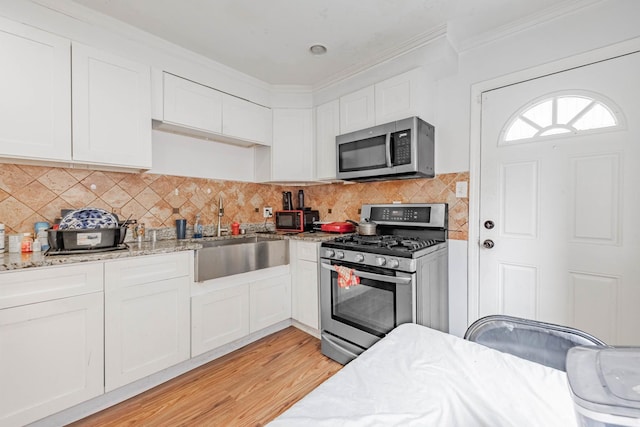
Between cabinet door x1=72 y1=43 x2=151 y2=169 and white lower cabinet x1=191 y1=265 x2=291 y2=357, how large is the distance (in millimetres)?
1040

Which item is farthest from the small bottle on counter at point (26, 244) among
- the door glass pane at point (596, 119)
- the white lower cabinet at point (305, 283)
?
the door glass pane at point (596, 119)

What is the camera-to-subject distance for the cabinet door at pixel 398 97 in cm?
205

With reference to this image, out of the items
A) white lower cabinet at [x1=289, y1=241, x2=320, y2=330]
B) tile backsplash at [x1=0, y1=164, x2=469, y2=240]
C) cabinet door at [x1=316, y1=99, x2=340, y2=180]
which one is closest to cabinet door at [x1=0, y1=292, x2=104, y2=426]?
tile backsplash at [x1=0, y1=164, x2=469, y2=240]

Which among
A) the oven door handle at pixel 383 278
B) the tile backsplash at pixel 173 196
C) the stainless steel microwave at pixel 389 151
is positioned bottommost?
the oven door handle at pixel 383 278

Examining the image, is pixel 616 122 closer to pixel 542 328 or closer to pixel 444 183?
pixel 444 183

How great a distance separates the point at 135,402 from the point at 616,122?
3305 mm

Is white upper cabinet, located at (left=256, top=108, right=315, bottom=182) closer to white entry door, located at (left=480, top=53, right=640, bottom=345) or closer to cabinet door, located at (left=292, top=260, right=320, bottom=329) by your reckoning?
cabinet door, located at (left=292, top=260, right=320, bottom=329)

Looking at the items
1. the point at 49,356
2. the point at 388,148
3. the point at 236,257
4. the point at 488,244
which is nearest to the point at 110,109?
the point at 236,257

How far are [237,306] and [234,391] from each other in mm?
595

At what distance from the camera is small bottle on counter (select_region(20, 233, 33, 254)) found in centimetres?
162

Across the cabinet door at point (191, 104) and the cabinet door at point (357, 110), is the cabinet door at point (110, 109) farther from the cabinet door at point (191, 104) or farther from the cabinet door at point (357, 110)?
the cabinet door at point (357, 110)

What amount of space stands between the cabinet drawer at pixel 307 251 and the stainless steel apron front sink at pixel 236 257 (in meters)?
0.14

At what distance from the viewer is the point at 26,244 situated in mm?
1631

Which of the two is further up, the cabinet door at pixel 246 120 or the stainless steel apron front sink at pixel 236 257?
the cabinet door at pixel 246 120
